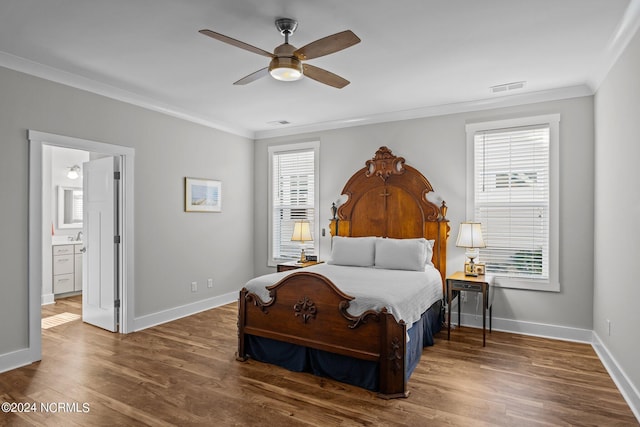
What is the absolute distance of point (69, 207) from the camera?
653 cm

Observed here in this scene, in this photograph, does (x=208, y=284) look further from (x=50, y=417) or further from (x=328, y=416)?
(x=328, y=416)

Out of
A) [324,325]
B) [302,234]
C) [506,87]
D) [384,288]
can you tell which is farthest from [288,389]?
[506,87]

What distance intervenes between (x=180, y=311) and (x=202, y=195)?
1572 mm

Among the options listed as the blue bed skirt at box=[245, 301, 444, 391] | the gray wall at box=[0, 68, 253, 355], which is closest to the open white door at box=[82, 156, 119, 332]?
the gray wall at box=[0, 68, 253, 355]

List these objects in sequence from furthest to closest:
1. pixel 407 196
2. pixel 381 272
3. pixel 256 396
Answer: pixel 407 196 < pixel 381 272 < pixel 256 396

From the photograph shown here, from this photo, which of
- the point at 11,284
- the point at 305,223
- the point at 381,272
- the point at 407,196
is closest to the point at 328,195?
the point at 305,223

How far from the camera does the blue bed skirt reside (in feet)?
9.53

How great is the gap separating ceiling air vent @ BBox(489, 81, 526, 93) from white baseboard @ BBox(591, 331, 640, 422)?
8.63ft

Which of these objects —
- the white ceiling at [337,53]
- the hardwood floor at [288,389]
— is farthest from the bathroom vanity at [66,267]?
the white ceiling at [337,53]

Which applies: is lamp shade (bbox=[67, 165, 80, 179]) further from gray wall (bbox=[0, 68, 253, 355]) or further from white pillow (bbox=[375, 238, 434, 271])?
white pillow (bbox=[375, 238, 434, 271])

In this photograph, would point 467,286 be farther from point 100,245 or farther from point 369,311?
point 100,245

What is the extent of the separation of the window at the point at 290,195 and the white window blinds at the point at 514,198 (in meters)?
2.31

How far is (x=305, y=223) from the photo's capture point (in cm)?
539

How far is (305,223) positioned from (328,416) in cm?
315
